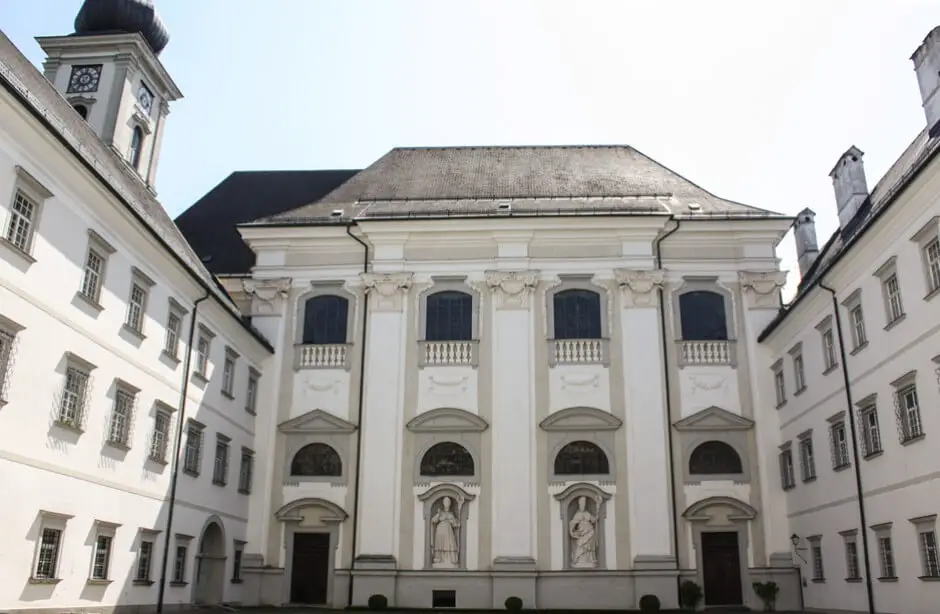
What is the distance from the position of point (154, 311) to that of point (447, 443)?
Answer: 31.3 feet

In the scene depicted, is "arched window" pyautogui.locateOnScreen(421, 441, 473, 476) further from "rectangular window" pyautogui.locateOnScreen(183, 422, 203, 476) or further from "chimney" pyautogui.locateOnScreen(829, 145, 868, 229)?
"chimney" pyautogui.locateOnScreen(829, 145, 868, 229)

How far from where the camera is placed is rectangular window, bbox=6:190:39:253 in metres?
15.1

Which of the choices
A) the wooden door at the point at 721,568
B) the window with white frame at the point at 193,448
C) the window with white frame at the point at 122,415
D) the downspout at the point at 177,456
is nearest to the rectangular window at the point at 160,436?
the downspout at the point at 177,456

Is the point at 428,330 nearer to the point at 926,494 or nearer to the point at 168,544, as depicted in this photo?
the point at 168,544

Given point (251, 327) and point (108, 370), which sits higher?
point (251, 327)

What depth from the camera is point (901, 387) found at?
1798cm

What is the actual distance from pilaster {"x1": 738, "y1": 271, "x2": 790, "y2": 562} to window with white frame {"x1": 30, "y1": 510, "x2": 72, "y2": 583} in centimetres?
1805

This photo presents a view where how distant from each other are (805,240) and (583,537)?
12.7 metres

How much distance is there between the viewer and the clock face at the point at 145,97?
2978cm

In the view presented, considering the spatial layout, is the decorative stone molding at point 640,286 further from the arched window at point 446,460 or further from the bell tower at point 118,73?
the bell tower at point 118,73

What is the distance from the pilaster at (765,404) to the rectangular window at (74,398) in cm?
1800

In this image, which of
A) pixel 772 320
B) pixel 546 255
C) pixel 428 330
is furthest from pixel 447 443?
pixel 772 320

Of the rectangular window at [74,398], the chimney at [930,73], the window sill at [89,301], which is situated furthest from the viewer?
the chimney at [930,73]

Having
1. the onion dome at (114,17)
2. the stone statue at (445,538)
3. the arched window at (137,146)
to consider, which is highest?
the onion dome at (114,17)
